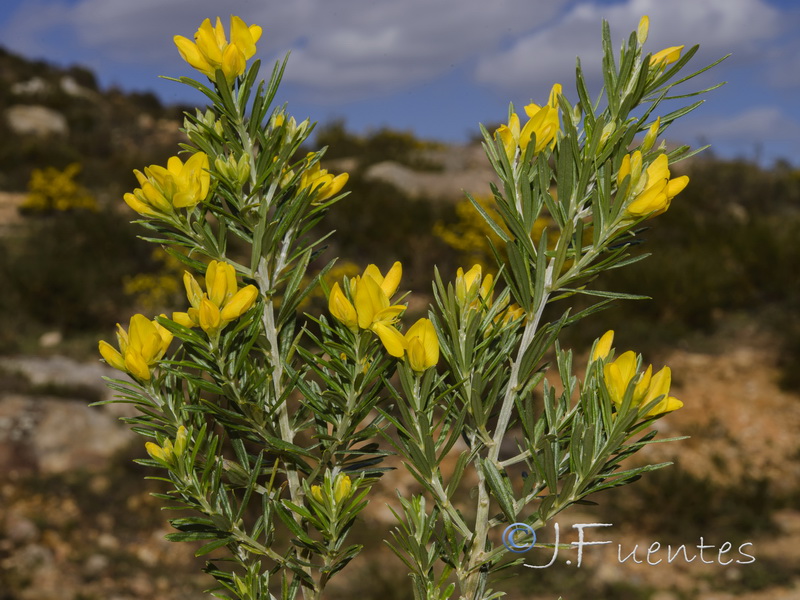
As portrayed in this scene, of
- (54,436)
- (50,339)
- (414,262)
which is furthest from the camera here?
(414,262)

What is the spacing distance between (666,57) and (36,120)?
14.4 m

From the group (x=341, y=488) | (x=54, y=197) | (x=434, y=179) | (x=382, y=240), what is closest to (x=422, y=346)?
(x=341, y=488)

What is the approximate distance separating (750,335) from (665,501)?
2.64 m

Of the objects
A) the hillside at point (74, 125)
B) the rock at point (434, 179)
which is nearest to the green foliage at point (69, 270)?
Result: the hillside at point (74, 125)

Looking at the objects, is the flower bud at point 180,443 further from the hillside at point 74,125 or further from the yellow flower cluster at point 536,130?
the hillside at point 74,125

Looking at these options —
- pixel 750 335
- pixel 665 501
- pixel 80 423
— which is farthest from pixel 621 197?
pixel 750 335

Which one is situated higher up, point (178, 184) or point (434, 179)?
point (434, 179)

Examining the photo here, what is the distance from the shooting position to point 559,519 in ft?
13.9

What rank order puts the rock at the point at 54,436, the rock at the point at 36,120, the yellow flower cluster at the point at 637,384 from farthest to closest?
the rock at the point at 36,120 → the rock at the point at 54,436 → the yellow flower cluster at the point at 637,384

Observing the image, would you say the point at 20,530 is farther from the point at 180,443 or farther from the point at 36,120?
the point at 36,120

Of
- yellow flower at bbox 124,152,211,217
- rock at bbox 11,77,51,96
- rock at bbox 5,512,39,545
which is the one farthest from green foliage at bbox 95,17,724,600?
rock at bbox 11,77,51,96

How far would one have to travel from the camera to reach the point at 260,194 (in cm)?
87

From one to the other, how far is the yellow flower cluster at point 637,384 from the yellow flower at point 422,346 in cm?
18

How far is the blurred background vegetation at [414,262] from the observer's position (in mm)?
4246
